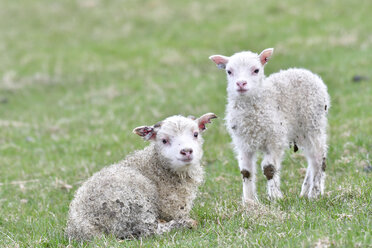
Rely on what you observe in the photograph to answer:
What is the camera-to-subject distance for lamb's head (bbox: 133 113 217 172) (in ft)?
23.0

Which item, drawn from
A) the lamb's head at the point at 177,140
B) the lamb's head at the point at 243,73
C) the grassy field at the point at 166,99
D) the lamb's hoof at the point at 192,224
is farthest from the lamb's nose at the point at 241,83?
the lamb's hoof at the point at 192,224

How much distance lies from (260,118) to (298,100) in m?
0.79

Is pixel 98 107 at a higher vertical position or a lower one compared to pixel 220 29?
lower

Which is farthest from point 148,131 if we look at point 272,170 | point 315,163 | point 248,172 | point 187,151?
point 315,163

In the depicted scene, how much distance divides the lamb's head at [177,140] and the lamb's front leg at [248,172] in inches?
33.1

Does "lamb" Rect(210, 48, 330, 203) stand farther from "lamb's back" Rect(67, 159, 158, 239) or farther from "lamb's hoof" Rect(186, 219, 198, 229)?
"lamb's back" Rect(67, 159, 158, 239)

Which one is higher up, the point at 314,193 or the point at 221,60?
the point at 221,60

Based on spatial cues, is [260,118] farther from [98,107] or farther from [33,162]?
[98,107]

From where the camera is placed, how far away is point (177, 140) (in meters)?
7.14

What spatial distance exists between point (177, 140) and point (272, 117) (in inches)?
54.7

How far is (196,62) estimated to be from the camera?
2019 cm

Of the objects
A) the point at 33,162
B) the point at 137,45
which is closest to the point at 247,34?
the point at 137,45

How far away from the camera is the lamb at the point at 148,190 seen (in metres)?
6.50

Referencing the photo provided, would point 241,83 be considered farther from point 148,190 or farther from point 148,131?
point 148,190
